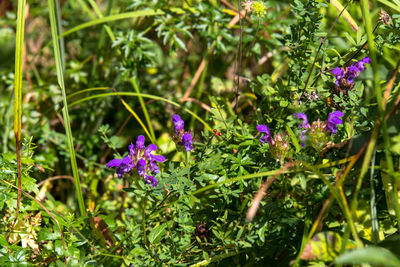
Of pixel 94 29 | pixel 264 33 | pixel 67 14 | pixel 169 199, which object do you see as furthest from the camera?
pixel 67 14

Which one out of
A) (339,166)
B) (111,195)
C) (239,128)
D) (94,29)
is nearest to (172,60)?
(94,29)

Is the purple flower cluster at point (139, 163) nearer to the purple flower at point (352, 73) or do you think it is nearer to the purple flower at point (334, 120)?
the purple flower at point (334, 120)

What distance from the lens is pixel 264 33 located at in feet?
6.16

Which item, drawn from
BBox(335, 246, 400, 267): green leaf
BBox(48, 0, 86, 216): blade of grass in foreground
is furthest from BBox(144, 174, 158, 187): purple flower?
BBox(335, 246, 400, 267): green leaf

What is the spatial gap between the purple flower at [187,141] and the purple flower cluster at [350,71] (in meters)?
0.46

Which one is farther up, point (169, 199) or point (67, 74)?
point (67, 74)

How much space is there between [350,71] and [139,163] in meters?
Answer: 0.67

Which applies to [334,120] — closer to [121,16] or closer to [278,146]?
[278,146]

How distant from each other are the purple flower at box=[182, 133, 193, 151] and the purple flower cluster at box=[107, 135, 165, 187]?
9cm

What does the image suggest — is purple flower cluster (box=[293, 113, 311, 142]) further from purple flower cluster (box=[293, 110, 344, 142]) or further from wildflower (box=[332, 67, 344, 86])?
wildflower (box=[332, 67, 344, 86])

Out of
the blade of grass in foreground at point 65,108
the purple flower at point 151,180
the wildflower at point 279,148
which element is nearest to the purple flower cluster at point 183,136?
the purple flower at point 151,180

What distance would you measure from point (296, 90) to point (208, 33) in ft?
2.09

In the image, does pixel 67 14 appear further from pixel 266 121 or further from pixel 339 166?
pixel 339 166

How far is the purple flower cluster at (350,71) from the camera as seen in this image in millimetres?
1185
